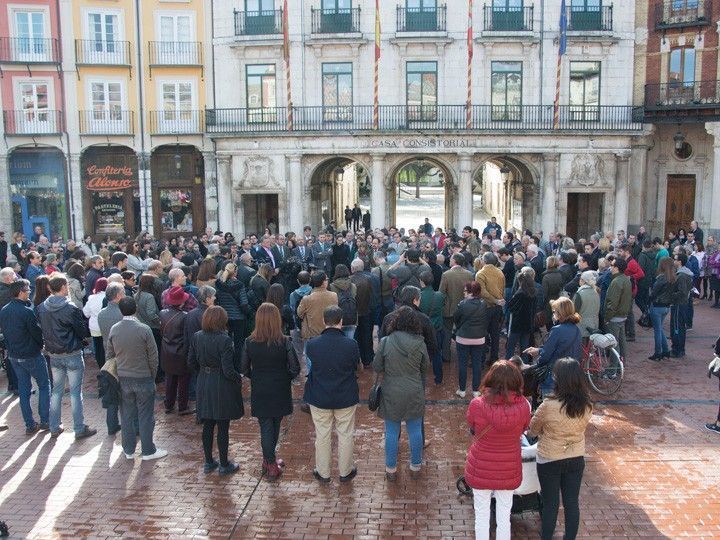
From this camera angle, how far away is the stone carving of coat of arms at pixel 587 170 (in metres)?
27.7

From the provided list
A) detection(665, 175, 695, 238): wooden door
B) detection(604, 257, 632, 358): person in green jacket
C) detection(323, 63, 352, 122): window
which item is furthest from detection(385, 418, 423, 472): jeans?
detection(665, 175, 695, 238): wooden door

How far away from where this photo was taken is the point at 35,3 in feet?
93.6

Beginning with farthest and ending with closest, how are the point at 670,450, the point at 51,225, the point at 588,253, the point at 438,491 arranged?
the point at 51,225, the point at 588,253, the point at 670,450, the point at 438,491

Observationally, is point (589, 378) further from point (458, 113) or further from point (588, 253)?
point (458, 113)

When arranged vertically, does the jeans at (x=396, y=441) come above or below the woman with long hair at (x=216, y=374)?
below

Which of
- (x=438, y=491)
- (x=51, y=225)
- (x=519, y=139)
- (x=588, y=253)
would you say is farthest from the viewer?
(x=51, y=225)

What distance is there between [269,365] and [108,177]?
25011mm

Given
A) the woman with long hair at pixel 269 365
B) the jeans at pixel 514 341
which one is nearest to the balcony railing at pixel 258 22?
the jeans at pixel 514 341

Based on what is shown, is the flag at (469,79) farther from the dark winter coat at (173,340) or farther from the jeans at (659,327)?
the dark winter coat at (173,340)

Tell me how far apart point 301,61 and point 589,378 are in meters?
20.4

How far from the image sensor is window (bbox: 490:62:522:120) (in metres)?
28.0

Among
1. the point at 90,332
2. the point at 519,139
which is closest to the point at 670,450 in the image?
the point at 90,332

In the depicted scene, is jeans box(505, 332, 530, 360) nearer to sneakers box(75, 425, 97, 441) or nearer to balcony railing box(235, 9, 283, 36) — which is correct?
sneakers box(75, 425, 97, 441)

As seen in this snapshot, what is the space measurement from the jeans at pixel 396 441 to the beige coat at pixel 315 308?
8.15 feet
